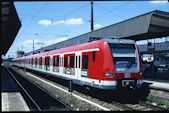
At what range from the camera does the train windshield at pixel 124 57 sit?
959 centimetres

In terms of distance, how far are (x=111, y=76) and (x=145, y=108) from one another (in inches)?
81.8

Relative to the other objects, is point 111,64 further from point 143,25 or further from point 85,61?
point 143,25

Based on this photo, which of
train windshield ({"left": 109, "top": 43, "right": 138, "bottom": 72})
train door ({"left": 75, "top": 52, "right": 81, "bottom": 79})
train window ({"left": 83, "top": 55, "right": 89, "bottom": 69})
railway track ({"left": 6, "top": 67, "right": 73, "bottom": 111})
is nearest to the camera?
railway track ({"left": 6, "top": 67, "right": 73, "bottom": 111})

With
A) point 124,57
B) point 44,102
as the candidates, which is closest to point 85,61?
point 124,57

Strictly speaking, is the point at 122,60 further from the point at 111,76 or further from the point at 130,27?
the point at 130,27

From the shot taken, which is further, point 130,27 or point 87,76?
point 130,27

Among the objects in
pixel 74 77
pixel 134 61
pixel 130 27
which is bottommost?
pixel 74 77

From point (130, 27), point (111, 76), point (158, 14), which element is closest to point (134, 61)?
point (111, 76)

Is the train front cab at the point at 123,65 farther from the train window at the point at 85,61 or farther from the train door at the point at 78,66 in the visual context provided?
the train door at the point at 78,66

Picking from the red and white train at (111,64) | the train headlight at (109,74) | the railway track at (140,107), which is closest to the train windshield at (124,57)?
the red and white train at (111,64)

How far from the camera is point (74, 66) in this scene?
1295 centimetres

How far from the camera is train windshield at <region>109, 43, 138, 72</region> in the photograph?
9594 millimetres

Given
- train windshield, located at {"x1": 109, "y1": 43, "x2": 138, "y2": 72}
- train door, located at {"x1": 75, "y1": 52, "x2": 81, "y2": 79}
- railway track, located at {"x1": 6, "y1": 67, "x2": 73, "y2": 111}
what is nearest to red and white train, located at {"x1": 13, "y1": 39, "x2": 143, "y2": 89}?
train windshield, located at {"x1": 109, "y1": 43, "x2": 138, "y2": 72}

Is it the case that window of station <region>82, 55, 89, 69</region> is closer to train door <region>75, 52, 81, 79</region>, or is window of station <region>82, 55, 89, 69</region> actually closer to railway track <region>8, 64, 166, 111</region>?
train door <region>75, 52, 81, 79</region>
